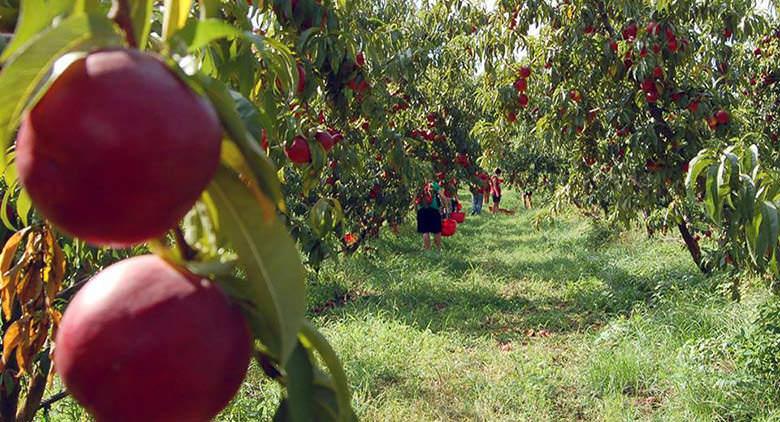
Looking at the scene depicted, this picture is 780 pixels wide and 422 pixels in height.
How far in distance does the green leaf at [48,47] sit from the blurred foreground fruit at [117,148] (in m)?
0.02

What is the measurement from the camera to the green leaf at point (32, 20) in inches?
13.9

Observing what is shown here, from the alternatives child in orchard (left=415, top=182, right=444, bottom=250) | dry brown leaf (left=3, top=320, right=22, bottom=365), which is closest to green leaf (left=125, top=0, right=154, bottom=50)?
dry brown leaf (left=3, top=320, right=22, bottom=365)

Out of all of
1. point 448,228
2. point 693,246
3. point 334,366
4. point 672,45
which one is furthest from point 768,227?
point 448,228

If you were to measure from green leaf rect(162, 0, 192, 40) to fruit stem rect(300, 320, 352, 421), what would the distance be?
19cm

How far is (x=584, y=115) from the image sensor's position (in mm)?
4555

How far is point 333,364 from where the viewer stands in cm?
43

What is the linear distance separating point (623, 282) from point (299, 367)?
596cm

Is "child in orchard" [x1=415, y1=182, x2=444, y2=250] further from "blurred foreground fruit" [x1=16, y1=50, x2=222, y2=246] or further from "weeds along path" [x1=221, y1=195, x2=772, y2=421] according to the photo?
"blurred foreground fruit" [x1=16, y1=50, x2=222, y2=246]

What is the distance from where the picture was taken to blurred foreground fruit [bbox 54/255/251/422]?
12.3 inches

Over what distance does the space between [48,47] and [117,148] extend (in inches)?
3.1

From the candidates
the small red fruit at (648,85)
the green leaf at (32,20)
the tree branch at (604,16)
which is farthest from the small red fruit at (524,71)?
the green leaf at (32,20)

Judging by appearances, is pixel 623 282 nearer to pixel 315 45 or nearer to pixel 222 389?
pixel 315 45

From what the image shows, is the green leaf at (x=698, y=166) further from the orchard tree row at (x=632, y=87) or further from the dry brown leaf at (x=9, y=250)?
the orchard tree row at (x=632, y=87)

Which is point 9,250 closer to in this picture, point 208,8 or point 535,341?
point 208,8
